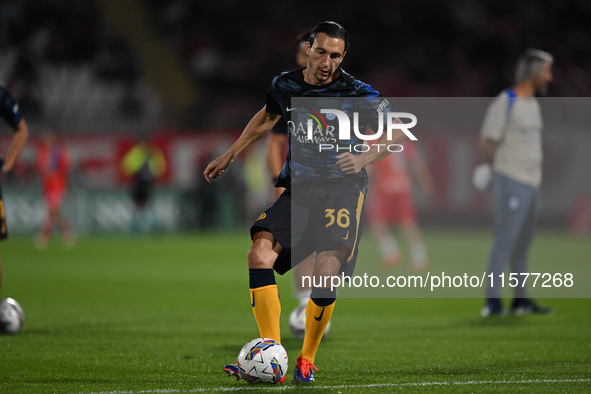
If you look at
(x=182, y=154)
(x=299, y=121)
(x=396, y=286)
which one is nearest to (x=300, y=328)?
(x=299, y=121)

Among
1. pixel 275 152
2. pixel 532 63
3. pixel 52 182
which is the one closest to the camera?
pixel 275 152

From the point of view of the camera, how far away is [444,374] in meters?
5.59

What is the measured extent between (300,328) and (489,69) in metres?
20.1

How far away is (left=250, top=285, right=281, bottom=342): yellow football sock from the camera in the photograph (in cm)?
521

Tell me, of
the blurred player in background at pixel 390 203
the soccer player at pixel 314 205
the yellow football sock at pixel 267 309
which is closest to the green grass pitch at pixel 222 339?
the yellow football sock at pixel 267 309

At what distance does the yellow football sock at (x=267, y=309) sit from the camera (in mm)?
5215

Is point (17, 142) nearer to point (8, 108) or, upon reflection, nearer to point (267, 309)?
point (8, 108)

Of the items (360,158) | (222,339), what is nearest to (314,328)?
(360,158)

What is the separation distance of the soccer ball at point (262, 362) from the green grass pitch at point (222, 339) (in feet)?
0.27

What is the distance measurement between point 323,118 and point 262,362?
148 centimetres

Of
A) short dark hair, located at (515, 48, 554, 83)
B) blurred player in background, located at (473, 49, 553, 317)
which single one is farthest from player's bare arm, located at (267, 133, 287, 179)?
short dark hair, located at (515, 48, 554, 83)

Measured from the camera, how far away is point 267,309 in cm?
522

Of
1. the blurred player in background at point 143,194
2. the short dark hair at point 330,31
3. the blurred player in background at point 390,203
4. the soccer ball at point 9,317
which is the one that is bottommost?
the blurred player in background at point 143,194

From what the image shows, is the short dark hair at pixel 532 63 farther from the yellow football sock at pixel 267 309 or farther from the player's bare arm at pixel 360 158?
the yellow football sock at pixel 267 309
